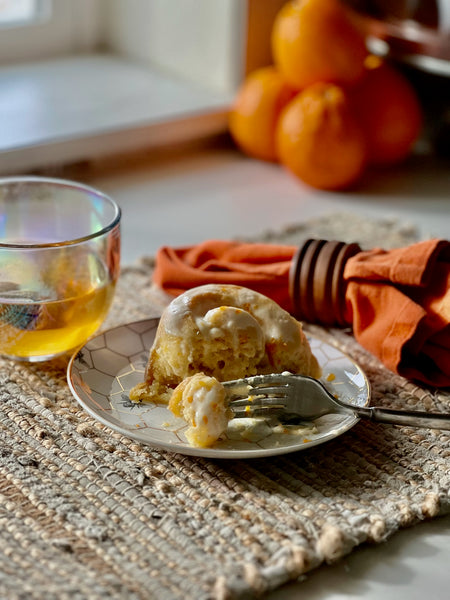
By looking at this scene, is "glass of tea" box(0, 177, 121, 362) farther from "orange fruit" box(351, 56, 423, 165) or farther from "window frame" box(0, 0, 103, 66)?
"window frame" box(0, 0, 103, 66)

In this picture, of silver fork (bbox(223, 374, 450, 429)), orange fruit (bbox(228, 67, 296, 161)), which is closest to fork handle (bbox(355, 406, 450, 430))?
silver fork (bbox(223, 374, 450, 429))

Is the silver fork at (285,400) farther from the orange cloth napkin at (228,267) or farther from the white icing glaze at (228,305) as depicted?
the orange cloth napkin at (228,267)

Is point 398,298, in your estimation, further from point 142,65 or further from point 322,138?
point 142,65

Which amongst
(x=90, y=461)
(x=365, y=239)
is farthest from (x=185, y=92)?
(x=90, y=461)

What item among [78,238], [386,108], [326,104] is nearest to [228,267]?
[78,238]

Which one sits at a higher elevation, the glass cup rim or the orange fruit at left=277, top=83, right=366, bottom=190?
the glass cup rim

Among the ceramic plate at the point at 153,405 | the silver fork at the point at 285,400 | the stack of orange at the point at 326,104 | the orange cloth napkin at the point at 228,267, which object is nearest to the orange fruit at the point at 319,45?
the stack of orange at the point at 326,104
